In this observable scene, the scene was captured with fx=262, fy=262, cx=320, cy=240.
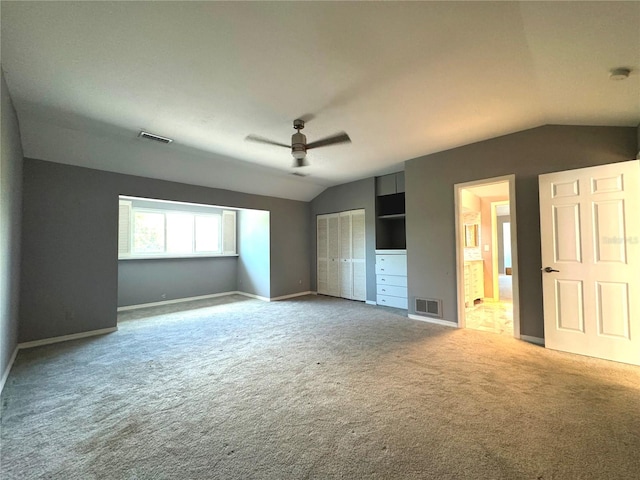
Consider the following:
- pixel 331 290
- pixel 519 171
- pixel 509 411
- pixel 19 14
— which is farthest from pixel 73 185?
pixel 519 171

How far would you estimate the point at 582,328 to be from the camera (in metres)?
2.95

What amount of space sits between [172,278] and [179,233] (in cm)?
113

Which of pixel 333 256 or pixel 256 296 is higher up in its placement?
pixel 333 256

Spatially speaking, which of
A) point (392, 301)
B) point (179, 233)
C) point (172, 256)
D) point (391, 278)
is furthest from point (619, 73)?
point (179, 233)

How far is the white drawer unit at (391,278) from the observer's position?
5.16 metres

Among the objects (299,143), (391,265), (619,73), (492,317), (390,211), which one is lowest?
(492,317)

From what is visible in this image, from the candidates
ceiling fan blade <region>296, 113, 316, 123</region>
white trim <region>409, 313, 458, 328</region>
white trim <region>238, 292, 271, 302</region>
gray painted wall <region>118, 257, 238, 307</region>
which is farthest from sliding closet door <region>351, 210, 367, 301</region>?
gray painted wall <region>118, 257, 238, 307</region>

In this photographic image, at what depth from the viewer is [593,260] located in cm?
289

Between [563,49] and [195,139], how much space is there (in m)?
3.90

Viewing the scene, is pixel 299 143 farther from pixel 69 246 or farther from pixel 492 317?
pixel 492 317

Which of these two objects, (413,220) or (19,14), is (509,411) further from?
(19,14)

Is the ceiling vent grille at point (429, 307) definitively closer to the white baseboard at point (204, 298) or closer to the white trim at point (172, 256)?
the white baseboard at point (204, 298)

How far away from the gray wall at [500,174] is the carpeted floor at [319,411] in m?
0.86

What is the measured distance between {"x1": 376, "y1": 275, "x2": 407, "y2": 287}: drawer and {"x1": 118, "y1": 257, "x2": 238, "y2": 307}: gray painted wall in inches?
159
